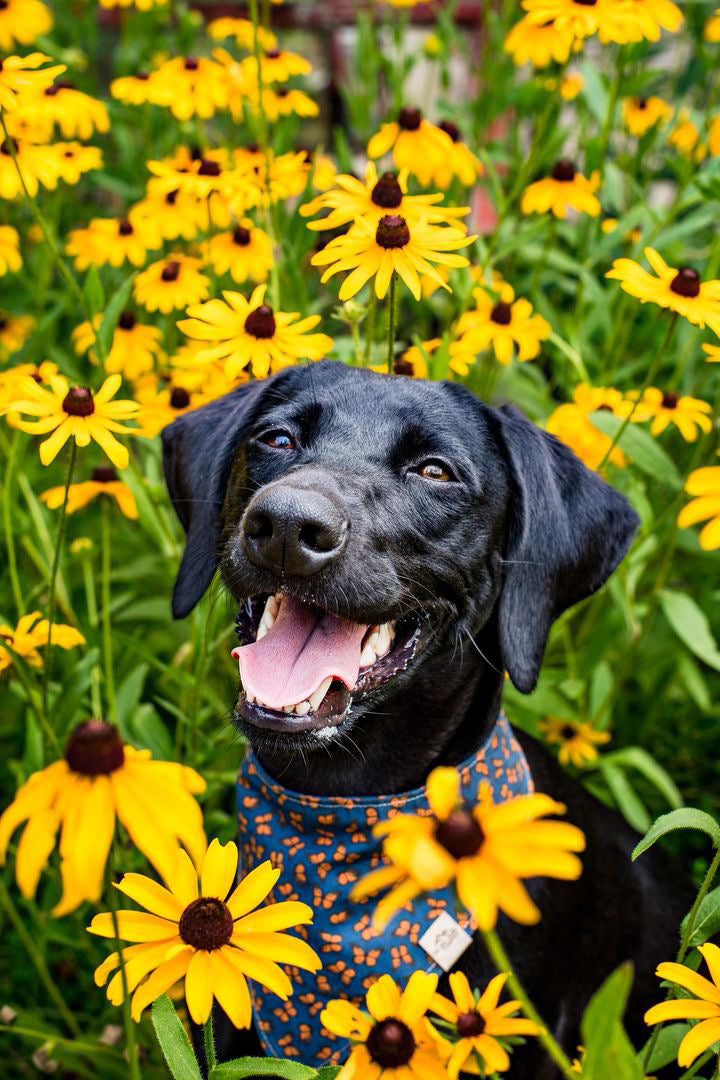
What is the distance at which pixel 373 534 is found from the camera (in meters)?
1.86

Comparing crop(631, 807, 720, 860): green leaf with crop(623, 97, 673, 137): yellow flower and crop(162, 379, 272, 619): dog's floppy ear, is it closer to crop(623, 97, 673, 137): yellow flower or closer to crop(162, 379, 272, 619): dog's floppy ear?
crop(162, 379, 272, 619): dog's floppy ear

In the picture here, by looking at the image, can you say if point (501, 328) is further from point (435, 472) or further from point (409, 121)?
point (435, 472)

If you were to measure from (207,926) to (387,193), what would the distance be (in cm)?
136

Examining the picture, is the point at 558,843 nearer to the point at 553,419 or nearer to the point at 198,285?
the point at 553,419

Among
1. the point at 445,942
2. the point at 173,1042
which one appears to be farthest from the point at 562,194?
the point at 173,1042

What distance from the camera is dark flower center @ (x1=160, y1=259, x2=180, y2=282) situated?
108 inches

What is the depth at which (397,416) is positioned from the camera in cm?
206

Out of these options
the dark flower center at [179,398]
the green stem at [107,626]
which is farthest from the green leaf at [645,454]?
the green stem at [107,626]

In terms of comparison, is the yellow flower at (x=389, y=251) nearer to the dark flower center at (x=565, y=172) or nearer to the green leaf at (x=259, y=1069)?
the dark flower center at (x=565, y=172)

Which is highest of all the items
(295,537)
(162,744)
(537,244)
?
(295,537)

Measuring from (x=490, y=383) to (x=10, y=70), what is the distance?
4.67ft

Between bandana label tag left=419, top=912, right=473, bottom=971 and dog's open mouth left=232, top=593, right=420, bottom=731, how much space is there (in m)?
0.45

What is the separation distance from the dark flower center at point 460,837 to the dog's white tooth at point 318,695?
0.93 meters

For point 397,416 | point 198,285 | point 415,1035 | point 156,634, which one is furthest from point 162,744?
point 415,1035
